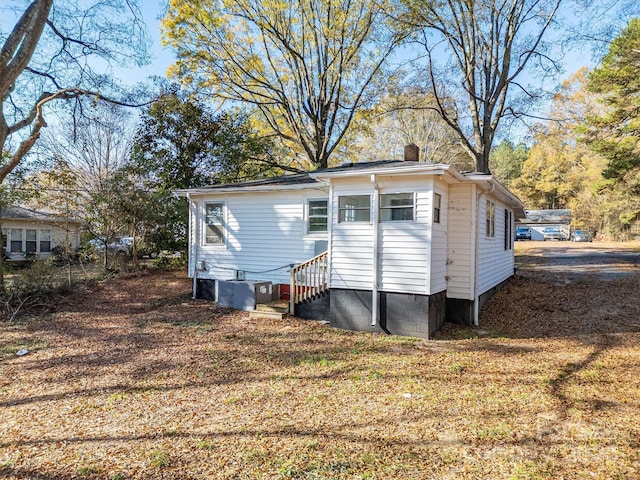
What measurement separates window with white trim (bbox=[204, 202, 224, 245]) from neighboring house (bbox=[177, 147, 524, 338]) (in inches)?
2.3

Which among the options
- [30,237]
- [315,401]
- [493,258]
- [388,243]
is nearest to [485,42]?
[493,258]

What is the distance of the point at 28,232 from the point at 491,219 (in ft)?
77.2

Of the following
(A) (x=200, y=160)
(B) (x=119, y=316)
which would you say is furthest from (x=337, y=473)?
(A) (x=200, y=160)

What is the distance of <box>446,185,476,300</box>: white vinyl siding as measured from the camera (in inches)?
332

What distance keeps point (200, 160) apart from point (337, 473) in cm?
1517

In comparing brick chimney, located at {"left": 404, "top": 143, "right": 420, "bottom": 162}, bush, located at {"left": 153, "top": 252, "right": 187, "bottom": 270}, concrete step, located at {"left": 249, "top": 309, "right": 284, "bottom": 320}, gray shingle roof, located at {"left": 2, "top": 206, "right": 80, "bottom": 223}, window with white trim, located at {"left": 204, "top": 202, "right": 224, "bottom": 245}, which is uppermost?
brick chimney, located at {"left": 404, "top": 143, "right": 420, "bottom": 162}

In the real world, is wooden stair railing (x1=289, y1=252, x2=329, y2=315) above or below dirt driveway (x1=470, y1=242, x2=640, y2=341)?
above

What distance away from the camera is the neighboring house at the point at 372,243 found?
745 centimetres

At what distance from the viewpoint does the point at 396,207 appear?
7641 mm

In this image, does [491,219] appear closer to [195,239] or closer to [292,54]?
[195,239]

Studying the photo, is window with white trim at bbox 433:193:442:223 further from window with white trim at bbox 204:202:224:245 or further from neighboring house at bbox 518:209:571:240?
neighboring house at bbox 518:209:571:240

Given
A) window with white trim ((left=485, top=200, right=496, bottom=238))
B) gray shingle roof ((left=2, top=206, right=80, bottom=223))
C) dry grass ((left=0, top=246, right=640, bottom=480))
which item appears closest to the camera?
dry grass ((left=0, top=246, right=640, bottom=480))

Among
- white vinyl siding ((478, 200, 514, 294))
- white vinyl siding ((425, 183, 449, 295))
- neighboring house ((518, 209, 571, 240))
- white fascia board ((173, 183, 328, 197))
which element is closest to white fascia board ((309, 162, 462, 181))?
white vinyl siding ((425, 183, 449, 295))

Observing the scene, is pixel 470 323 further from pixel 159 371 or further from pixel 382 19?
pixel 382 19
